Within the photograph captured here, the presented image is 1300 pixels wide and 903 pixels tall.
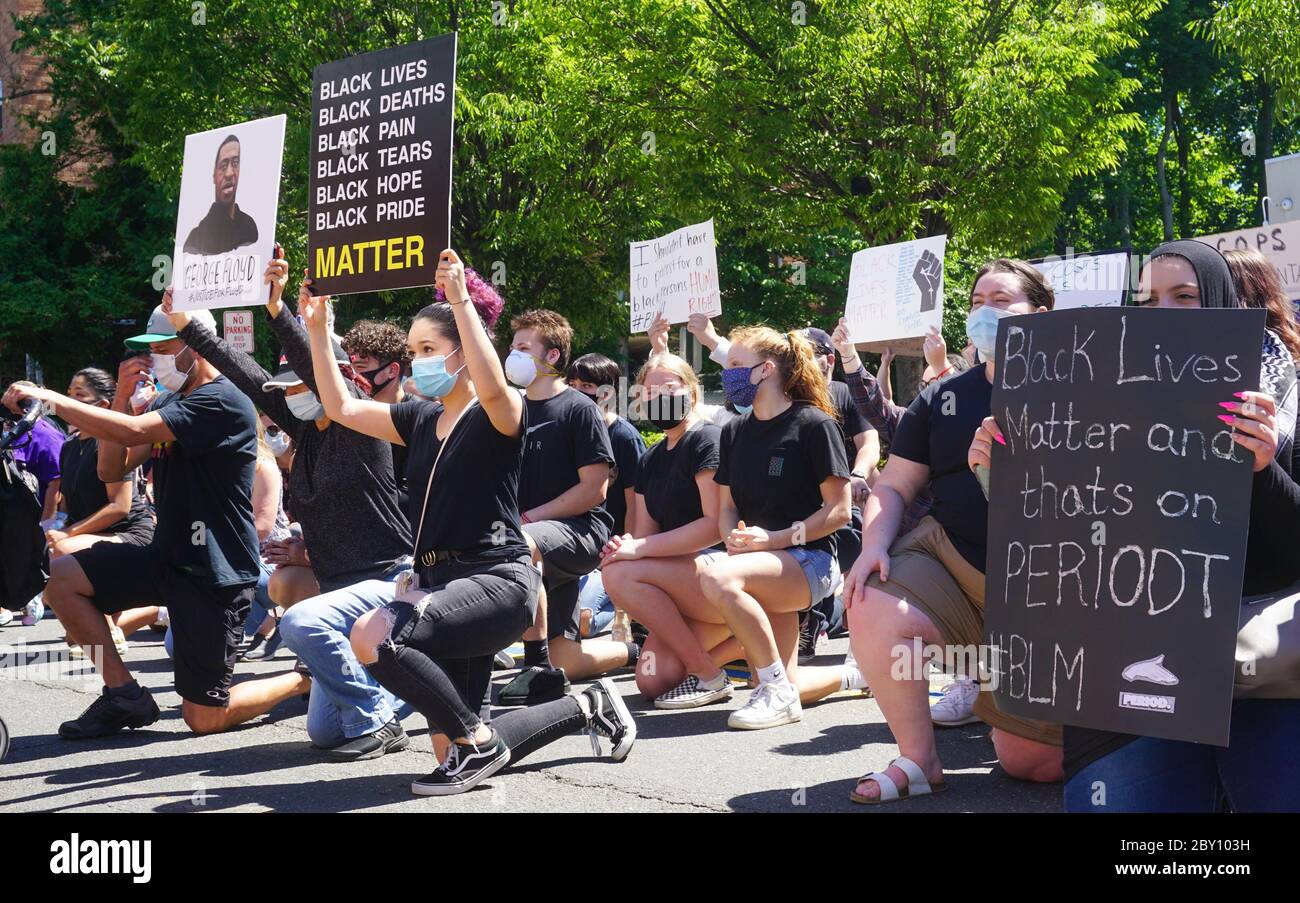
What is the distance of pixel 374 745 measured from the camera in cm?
599

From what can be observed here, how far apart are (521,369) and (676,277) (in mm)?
3074

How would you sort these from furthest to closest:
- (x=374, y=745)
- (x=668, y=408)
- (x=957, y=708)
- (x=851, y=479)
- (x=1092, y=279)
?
(x=1092, y=279) → (x=851, y=479) → (x=668, y=408) → (x=957, y=708) → (x=374, y=745)

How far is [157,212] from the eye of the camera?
91.1 feet

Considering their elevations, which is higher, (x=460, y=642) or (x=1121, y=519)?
(x=1121, y=519)

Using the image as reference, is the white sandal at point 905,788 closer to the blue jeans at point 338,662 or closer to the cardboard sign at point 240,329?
the blue jeans at point 338,662

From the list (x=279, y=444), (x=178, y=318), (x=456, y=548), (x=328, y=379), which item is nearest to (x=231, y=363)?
(x=178, y=318)

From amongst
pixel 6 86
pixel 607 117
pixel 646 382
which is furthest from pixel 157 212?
pixel 646 382

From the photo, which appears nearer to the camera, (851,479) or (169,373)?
(169,373)

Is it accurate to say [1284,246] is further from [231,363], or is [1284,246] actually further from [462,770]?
[231,363]

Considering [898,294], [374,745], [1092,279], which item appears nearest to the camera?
[374,745]

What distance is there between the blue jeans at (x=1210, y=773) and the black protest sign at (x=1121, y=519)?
0.14m

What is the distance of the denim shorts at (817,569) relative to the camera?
667cm

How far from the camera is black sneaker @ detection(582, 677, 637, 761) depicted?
5691mm

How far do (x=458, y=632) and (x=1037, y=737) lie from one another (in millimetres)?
2064
